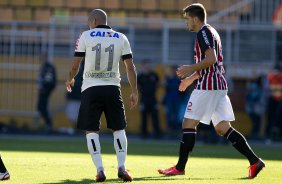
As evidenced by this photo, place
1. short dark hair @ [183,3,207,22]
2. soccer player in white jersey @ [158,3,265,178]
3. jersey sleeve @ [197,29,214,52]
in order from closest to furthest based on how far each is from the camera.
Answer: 1. jersey sleeve @ [197,29,214,52]
2. soccer player in white jersey @ [158,3,265,178]
3. short dark hair @ [183,3,207,22]

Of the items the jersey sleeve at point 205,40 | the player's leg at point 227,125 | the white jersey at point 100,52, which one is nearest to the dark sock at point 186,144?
the player's leg at point 227,125

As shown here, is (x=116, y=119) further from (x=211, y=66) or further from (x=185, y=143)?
(x=211, y=66)

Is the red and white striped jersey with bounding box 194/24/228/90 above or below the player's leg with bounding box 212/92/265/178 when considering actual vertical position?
above

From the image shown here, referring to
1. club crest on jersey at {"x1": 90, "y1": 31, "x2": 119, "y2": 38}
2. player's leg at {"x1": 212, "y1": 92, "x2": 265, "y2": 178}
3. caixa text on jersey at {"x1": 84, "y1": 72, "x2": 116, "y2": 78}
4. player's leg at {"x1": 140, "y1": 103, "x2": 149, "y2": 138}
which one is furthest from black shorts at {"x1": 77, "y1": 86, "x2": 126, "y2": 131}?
player's leg at {"x1": 140, "y1": 103, "x2": 149, "y2": 138}

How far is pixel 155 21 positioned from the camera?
24.3 m

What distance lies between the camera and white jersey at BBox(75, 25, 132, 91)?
1011 cm

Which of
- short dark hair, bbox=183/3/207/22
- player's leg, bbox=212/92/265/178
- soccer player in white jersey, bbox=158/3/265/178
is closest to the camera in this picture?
soccer player in white jersey, bbox=158/3/265/178

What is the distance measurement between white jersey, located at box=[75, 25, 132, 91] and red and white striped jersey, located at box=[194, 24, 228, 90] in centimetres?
115

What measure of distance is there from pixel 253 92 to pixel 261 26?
97.4 inches

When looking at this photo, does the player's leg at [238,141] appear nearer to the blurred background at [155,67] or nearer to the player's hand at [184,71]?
the player's hand at [184,71]

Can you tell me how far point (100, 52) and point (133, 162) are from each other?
3.58 metres

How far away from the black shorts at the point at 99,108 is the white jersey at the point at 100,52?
96mm

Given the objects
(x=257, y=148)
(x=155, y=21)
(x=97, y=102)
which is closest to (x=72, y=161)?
(x=97, y=102)

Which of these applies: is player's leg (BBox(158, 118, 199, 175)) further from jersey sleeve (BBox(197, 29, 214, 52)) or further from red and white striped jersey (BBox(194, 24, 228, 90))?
jersey sleeve (BBox(197, 29, 214, 52))
